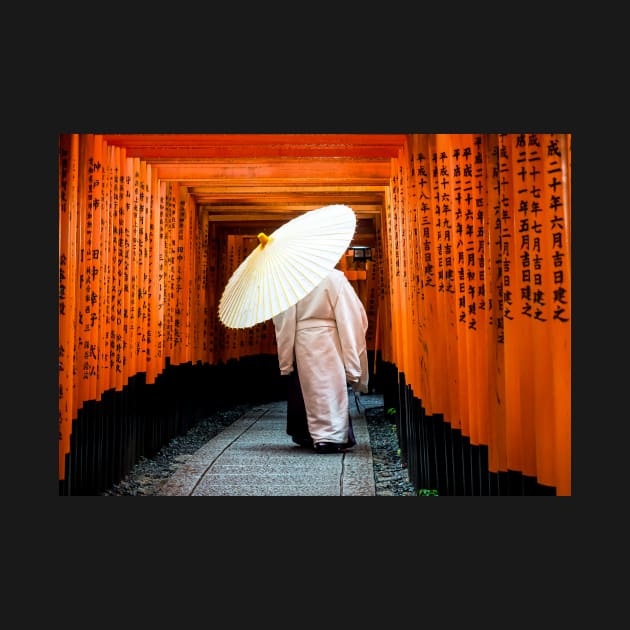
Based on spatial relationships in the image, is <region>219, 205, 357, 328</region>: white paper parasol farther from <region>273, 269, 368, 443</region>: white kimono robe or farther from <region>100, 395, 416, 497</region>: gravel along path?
<region>100, 395, 416, 497</region>: gravel along path

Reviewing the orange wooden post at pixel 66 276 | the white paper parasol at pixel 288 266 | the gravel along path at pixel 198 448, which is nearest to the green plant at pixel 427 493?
the gravel along path at pixel 198 448

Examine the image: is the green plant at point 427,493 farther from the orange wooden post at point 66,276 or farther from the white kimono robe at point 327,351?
the orange wooden post at point 66,276

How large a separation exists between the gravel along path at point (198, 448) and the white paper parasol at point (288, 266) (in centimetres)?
162

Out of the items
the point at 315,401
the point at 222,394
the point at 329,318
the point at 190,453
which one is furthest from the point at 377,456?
the point at 222,394

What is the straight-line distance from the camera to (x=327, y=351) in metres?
8.01

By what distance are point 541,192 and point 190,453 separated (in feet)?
19.0

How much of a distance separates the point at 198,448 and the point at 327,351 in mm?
2106

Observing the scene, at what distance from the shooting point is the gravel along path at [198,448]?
21.4ft

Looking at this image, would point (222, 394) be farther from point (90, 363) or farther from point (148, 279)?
point (90, 363)

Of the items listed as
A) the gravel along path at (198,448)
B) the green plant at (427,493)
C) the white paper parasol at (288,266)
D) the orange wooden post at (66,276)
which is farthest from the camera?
the gravel along path at (198,448)

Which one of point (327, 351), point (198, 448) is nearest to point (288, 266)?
point (327, 351)

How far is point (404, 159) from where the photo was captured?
21.6ft

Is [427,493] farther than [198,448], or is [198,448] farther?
[198,448]

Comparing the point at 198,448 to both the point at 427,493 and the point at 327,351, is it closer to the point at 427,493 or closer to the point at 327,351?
the point at 327,351
